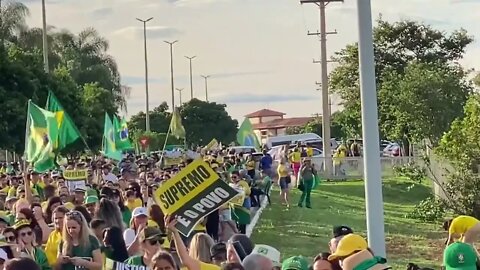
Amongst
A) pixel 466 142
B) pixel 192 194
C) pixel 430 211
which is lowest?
pixel 430 211

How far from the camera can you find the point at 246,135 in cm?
3703

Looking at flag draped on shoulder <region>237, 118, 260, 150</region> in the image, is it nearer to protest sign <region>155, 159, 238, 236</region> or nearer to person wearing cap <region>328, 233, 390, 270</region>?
protest sign <region>155, 159, 238, 236</region>

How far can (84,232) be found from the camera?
9.17 meters

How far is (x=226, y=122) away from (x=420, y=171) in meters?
75.2

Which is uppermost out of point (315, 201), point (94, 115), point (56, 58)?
point (56, 58)

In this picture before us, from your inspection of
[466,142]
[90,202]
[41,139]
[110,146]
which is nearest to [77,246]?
[90,202]

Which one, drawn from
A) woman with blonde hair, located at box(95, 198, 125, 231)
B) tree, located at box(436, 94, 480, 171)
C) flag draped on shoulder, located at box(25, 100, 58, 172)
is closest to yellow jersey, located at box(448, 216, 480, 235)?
woman with blonde hair, located at box(95, 198, 125, 231)

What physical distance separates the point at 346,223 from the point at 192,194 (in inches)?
600

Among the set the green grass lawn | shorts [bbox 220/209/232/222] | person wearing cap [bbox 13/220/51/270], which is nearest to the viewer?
person wearing cap [bbox 13/220/51/270]

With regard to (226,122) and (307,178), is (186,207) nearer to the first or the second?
(307,178)

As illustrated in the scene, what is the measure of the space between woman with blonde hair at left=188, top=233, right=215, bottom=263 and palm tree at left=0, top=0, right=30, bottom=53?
5489 centimetres

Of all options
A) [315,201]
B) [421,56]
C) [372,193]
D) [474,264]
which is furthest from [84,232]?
[421,56]

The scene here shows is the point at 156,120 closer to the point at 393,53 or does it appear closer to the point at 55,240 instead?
the point at 393,53

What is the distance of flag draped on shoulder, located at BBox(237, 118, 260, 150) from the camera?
121 ft
